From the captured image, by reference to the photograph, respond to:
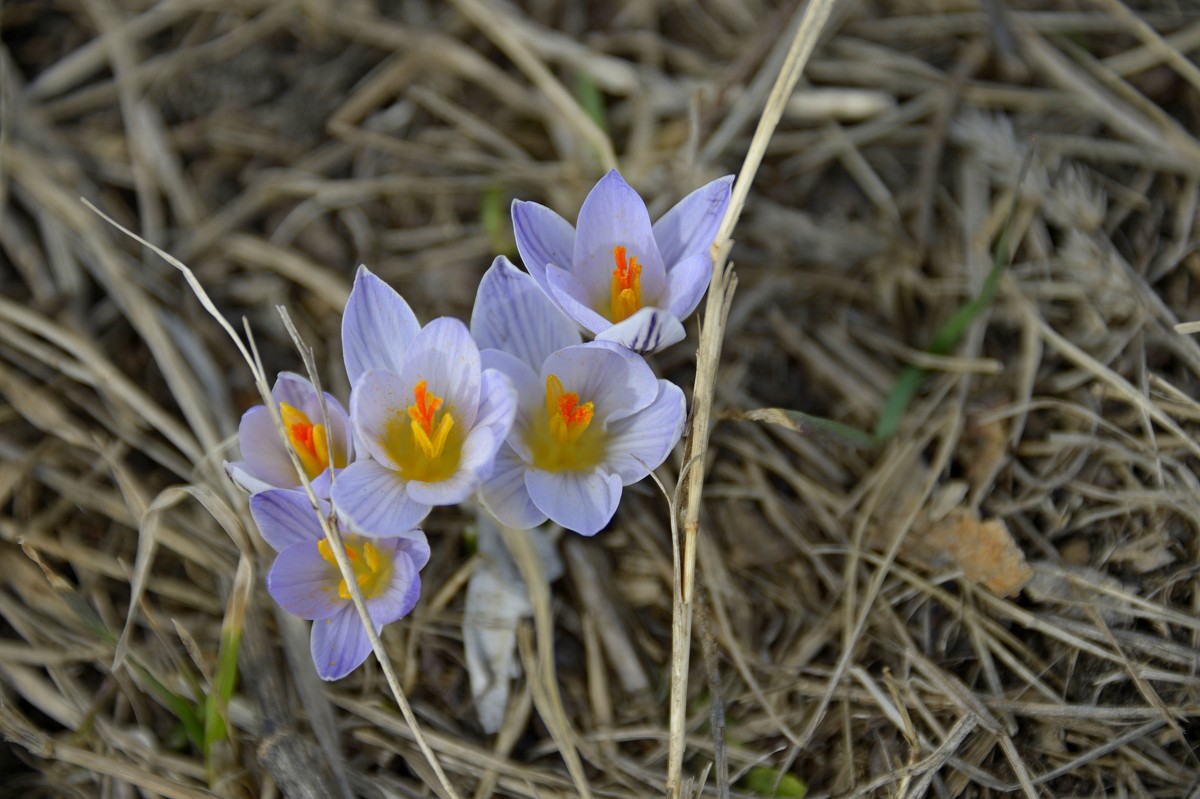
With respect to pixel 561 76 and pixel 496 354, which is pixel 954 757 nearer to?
pixel 496 354

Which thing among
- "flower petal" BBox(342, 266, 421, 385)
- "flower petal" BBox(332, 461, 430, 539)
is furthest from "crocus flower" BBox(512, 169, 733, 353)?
"flower petal" BBox(332, 461, 430, 539)

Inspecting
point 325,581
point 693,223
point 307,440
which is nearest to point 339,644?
point 325,581

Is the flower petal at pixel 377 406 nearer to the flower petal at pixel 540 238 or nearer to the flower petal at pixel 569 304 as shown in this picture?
the flower petal at pixel 540 238

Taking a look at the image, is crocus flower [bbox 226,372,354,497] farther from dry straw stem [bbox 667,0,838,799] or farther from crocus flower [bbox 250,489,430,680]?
dry straw stem [bbox 667,0,838,799]

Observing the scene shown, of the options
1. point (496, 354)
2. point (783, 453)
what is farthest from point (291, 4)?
point (783, 453)

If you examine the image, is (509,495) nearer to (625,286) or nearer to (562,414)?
(562,414)

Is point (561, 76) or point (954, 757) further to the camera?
point (561, 76)

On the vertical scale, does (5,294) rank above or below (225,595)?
above
